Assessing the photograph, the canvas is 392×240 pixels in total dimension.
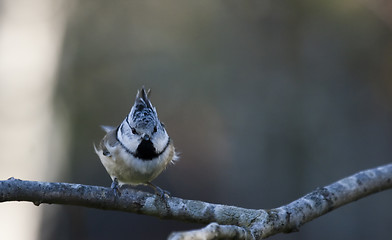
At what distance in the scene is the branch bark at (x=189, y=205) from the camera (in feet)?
8.03

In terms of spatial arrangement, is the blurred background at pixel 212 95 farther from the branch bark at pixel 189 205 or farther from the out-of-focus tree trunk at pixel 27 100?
the branch bark at pixel 189 205

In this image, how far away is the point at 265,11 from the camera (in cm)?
1070

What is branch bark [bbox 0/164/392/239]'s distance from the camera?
2447 mm

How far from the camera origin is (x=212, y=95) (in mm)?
11641

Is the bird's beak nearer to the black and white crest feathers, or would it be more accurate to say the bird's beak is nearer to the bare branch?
the black and white crest feathers

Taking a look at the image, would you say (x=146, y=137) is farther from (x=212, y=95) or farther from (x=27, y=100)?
(x=212, y=95)

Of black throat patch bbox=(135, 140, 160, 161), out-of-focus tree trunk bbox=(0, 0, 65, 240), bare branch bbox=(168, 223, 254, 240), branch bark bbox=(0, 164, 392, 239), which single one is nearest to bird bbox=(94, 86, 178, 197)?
black throat patch bbox=(135, 140, 160, 161)

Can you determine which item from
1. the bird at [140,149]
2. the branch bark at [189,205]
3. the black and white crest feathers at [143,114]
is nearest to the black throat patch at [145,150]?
the bird at [140,149]

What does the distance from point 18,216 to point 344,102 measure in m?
6.51

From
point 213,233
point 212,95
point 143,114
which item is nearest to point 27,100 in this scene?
point 143,114

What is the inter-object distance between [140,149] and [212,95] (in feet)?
27.7

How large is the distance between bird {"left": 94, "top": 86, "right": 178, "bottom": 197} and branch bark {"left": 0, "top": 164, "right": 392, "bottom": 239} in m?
0.51

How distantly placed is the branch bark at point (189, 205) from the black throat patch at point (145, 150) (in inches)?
20.3

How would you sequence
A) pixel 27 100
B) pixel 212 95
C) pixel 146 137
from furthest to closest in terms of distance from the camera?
pixel 212 95 < pixel 27 100 < pixel 146 137
